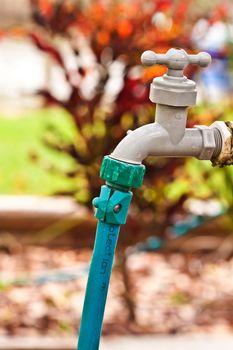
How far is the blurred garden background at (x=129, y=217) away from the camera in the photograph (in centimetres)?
334

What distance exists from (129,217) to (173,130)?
6.08 feet

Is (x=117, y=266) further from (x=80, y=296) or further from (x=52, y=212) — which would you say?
(x=52, y=212)

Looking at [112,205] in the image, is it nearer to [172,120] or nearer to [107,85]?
[172,120]

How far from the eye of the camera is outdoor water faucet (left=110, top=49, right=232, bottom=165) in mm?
1564

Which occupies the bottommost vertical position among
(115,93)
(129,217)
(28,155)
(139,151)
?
(139,151)

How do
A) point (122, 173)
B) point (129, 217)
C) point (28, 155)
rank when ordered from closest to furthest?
1. point (122, 173)
2. point (129, 217)
3. point (28, 155)

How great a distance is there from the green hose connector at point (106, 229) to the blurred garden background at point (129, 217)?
147 centimetres

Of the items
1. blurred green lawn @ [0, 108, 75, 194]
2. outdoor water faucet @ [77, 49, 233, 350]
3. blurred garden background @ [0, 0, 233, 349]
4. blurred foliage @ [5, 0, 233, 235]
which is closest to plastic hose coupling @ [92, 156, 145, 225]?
outdoor water faucet @ [77, 49, 233, 350]

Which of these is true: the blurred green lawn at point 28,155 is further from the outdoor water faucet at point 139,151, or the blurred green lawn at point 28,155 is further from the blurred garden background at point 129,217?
the outdoor water faucet at point 139,151

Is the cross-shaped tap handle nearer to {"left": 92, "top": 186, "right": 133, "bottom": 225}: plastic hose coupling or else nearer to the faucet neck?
the faucet neck

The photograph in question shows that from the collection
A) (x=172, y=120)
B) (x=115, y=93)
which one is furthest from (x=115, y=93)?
(x=172, y=120)

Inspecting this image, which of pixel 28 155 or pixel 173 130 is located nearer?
pixel 173 130

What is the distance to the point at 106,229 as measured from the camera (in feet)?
5.18

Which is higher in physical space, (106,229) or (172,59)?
(172,59)
